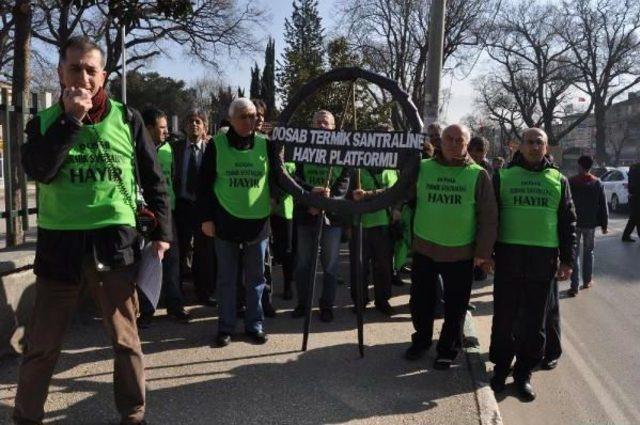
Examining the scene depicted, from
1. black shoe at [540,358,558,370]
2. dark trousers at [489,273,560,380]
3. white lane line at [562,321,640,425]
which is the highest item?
dark trousers at [489,273,560,380]

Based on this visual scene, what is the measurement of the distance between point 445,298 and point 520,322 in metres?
0.57

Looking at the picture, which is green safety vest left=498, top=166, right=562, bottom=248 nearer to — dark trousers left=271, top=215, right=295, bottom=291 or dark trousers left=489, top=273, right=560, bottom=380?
dark trousers left=489, top=273, right=560, bottom=380

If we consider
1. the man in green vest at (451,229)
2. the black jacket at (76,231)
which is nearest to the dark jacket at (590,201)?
the man in green vest at (451,229)

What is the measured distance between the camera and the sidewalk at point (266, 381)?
354 cm

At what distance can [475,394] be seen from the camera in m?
3.97

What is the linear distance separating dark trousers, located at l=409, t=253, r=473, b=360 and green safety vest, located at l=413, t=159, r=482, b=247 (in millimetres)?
204

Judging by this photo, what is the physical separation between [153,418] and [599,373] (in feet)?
12.0

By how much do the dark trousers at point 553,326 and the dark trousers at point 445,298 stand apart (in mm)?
652

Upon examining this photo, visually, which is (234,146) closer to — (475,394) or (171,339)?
(171,339)

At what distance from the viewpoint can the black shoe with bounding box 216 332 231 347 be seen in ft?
15.3

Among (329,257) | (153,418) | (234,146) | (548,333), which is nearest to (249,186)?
(234,146)

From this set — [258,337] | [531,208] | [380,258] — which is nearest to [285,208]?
[380,258]

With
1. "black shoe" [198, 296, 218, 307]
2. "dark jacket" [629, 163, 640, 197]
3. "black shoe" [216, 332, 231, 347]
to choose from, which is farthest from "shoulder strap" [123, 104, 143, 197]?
"dark jacket" [629, 163, 640, 197]

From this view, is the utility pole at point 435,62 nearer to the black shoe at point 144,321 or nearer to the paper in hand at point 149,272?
the black shoe at point 144,321
